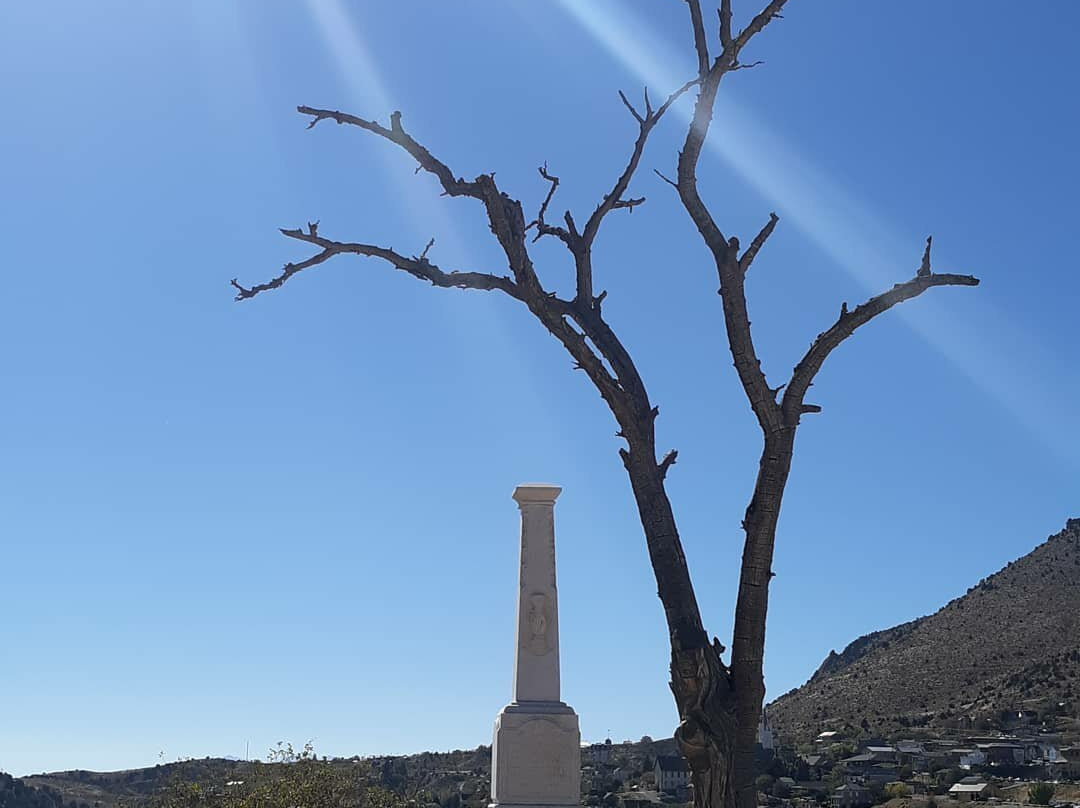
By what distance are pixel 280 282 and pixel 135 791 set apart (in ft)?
126

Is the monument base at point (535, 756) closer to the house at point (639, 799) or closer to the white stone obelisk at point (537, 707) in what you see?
the white stone obelisk at point (537, 707)

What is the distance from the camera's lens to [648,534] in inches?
254

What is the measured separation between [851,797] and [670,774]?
20.9 ft

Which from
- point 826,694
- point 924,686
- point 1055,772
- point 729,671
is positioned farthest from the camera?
point 826,694

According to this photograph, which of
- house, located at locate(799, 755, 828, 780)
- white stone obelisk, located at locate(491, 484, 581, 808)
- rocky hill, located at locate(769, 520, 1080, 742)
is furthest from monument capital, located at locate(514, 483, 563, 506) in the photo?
rocky hill, located at locate(769, 520, 1080, 742)

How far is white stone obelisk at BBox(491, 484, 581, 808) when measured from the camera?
12.1 m

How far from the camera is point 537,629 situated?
12.5 m

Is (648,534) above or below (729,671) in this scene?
above

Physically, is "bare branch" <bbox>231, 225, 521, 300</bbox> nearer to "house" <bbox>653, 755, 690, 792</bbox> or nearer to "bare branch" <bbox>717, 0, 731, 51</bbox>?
"bare branch" <bbox>717, 0, 731, 51</bbox>

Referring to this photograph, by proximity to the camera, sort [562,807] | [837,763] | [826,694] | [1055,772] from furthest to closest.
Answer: [826,694]
[837,763]
[1055,772]
[562,807]

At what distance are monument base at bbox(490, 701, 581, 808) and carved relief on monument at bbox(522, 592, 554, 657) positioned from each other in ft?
1.81

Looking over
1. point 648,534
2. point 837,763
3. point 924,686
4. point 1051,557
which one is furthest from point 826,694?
point 648,534

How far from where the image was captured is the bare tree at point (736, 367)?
6016 mm

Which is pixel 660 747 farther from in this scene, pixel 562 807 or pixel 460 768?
pixel 562 807
